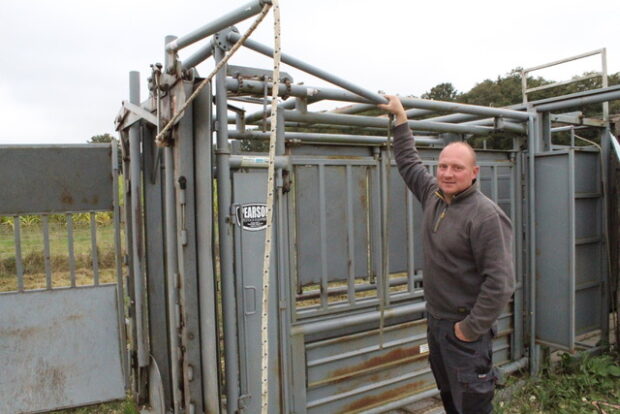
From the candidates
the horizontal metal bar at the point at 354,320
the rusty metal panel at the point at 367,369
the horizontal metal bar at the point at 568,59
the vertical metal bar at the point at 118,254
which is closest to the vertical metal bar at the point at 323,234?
the horizontal metal bar at the point at 354,320

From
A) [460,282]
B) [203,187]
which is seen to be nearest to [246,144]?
[203,187]

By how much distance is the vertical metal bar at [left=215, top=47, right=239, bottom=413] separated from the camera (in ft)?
8.02

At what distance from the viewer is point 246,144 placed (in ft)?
13.1

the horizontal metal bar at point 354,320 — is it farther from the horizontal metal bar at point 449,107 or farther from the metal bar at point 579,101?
the metal bar at point 579,101

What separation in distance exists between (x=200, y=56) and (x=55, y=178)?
5.32ft

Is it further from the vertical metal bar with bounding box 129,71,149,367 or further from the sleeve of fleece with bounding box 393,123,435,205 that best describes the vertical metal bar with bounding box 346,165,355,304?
the vertical metal bar with bounding box 129,71,149,367

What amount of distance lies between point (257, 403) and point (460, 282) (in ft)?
4.35

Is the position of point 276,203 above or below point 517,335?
above

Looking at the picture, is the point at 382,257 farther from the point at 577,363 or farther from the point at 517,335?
the point at 577,363

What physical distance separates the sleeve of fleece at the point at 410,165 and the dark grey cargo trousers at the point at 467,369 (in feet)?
2.77

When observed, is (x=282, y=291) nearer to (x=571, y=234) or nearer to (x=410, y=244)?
(x=410, y=244)

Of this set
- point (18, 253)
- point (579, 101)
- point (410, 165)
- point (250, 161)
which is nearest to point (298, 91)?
point (250, 161)

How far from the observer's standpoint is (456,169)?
2.52 m

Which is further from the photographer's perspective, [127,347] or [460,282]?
[127,347]
